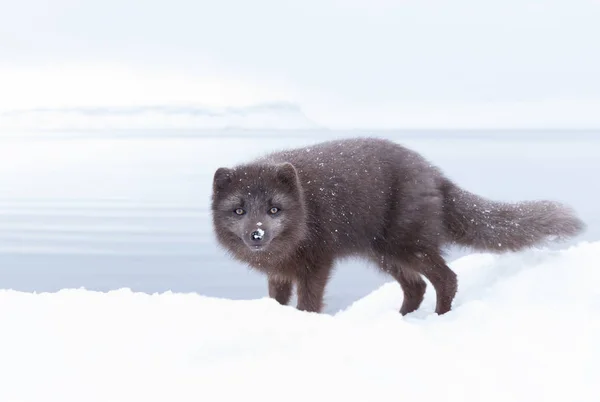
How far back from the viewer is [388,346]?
12.5ft

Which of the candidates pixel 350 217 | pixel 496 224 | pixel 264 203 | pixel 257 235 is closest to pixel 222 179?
pixel 264 203

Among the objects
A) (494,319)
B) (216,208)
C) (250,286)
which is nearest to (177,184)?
(250,286)

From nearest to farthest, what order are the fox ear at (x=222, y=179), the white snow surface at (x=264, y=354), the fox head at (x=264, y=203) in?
the white snow surface at (x=264, y=354) < the fox head at (x=264, y=203) < the fox ear at (x=222, y=179)

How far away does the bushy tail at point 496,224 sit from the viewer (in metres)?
6.28

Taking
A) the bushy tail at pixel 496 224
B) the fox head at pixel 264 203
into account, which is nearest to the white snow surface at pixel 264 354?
the fox head at pixel 264 203

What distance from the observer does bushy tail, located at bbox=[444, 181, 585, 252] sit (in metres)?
6.28

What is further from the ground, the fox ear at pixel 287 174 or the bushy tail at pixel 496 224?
the fox ear at pixel 287 174

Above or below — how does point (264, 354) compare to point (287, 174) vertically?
below

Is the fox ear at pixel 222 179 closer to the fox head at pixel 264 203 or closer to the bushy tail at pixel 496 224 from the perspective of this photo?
the fox head at pixel 264 203

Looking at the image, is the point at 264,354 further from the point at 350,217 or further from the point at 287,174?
the point at 350,217

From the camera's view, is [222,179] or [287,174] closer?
[287,174]

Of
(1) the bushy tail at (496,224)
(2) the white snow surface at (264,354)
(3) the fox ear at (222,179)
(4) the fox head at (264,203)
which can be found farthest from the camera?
(1) the bushy tail at (496,224)

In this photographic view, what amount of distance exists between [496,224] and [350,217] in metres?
1.47

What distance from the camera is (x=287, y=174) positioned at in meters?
5.57
